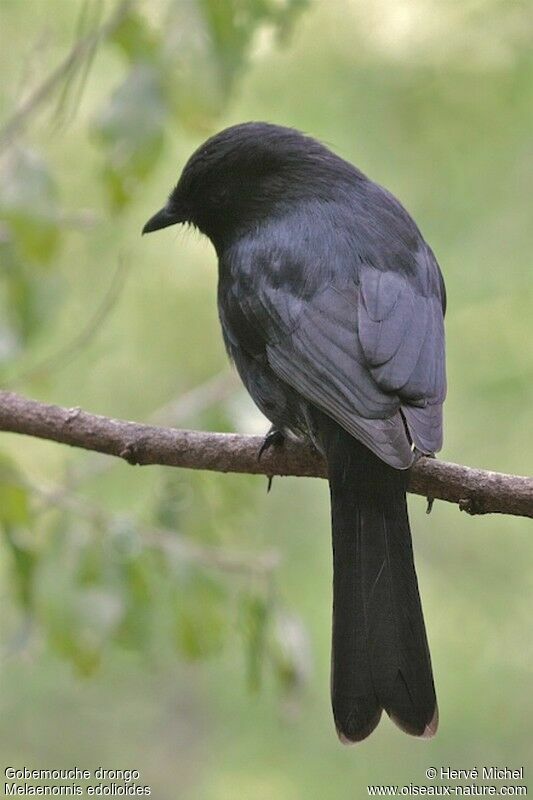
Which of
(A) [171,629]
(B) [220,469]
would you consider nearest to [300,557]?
(A) [171,629]

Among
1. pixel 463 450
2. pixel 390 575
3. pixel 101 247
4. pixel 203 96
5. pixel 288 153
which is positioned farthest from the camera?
pixel 101 247

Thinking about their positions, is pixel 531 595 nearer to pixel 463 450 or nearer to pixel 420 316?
pixel 463 450

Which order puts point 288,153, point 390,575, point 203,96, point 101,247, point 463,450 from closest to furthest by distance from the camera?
point 390,575
point 203,96
point 288,153
point 463,450
point 101,247

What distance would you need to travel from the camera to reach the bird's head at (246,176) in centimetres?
451

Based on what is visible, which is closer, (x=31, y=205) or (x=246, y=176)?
(x=31, y=205)

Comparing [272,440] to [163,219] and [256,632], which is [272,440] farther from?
[163,219]

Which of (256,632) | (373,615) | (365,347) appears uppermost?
(365,347)

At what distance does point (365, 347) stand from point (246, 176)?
1219mm

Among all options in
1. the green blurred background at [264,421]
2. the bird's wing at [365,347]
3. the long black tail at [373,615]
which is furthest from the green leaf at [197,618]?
the bird's wing at [365,347]

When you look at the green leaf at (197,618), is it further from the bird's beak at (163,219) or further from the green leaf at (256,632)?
the bird's beak at (163,219)

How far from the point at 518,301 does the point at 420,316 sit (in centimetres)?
307

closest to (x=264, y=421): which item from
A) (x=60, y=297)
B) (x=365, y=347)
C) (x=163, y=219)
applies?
(x=163, y=219)

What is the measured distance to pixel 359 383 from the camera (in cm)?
349

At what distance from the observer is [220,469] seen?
12.5 ft
